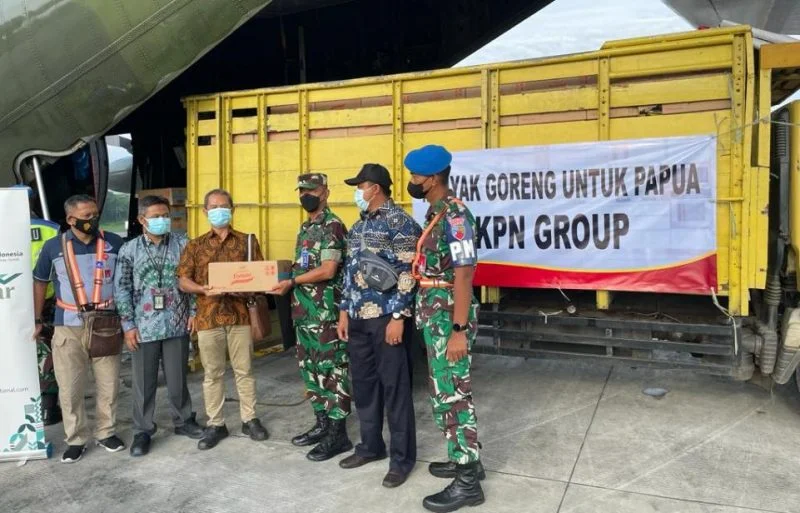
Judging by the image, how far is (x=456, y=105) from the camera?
14.4ft

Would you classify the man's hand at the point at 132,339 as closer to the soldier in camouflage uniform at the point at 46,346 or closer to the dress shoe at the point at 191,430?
the dress shoe at the point at 191,430

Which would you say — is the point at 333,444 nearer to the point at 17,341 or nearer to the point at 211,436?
the point at 211,436

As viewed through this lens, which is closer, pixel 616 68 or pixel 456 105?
pixel 616 68

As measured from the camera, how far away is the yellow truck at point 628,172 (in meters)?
3.65

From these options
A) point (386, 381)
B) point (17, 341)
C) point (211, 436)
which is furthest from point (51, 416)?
point (386, 381)

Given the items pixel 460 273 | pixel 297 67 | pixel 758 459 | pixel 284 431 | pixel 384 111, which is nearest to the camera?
pixel 460 273

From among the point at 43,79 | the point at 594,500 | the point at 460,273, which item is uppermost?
the point at 43,79

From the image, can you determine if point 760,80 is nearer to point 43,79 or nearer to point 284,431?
point 284,431

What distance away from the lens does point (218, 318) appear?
393cm

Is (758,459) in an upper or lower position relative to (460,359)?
lower

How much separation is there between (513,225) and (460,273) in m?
1.49

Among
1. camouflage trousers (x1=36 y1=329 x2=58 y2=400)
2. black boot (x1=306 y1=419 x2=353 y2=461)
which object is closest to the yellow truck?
black boot (x1=306 y1=419 x2=353 y2=461)

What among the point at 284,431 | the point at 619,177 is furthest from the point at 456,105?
the point at 284,431

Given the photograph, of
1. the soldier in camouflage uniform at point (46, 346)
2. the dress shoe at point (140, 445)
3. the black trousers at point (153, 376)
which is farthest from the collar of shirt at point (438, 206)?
the soldier in camouflage uniform at point (46, 346)
